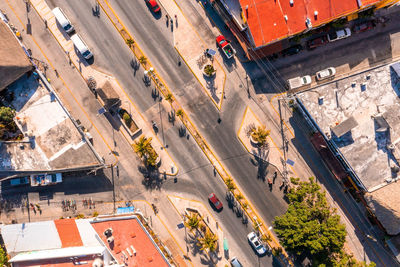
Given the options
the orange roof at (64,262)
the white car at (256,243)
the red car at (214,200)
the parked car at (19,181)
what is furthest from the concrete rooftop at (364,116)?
the parked car at (19,181)

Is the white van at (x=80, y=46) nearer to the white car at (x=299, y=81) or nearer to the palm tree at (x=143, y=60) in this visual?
the palm tree at (x=143, y=60)

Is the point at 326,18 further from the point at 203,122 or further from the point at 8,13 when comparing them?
the point at 8,13

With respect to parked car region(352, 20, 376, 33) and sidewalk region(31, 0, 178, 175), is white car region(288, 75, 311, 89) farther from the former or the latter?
sidewalk region(31, 0, 178, 175)

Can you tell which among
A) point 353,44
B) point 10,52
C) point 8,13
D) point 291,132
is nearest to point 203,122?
point 291,132

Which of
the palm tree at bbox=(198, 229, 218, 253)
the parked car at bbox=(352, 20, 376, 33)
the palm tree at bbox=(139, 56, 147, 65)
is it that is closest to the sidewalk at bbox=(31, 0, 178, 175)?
the palm tree at bbox=(139, 56, 147, 65)

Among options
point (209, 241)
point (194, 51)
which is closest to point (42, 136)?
point (194, 51)

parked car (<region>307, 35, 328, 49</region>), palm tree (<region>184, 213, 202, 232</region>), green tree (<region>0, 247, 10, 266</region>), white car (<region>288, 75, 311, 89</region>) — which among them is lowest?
palm tree (<region>184, 213, 202, 232</region>)
